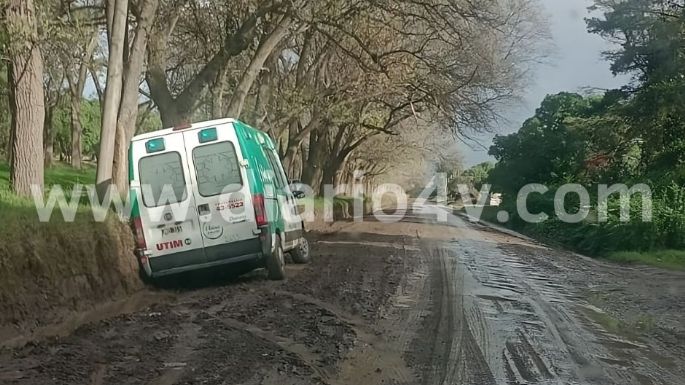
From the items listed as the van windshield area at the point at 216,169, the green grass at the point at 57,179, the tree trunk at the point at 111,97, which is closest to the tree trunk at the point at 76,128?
the green grass at the point at 57,179

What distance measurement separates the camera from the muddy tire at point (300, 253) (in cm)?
1516

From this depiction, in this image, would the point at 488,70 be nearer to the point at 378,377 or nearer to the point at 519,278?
the point at 519,278

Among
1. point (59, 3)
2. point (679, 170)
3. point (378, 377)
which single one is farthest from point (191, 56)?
point (378, 377)

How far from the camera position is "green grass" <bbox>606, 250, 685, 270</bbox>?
1941cm

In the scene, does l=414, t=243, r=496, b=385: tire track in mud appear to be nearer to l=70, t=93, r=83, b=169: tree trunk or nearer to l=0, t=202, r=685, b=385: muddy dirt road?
l=0, t=202, r=685, b=385: muddy dirt road

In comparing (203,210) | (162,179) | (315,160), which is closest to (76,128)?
(315,160)

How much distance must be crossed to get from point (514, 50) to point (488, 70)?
3537 mm

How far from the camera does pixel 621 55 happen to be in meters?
31.2

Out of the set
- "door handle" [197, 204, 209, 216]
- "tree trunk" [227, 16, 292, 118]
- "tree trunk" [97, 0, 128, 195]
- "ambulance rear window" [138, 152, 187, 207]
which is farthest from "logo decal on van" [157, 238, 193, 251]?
"tree trunk" [227, 16, 292, 118]

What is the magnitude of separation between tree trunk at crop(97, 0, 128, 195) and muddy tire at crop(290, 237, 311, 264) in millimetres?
3754

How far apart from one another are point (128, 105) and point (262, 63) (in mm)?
6583

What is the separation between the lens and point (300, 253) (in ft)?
50.3

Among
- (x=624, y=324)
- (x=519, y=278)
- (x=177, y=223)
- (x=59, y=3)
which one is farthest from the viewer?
(x=59, y=3)

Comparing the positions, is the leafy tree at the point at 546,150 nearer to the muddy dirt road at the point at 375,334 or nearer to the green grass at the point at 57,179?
the green grass at the point at 57,179
